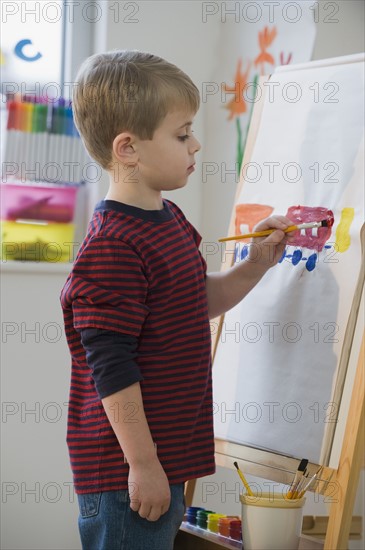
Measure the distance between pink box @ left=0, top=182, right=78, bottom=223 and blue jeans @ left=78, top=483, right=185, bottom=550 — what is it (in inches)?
42.0

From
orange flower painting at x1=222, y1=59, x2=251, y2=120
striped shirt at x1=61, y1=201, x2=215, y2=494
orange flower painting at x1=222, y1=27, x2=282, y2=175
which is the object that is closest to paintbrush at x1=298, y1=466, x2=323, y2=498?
striped shirt at x1=61, y1=201, x2=215, y2=494

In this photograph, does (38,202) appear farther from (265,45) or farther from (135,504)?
(135,504)

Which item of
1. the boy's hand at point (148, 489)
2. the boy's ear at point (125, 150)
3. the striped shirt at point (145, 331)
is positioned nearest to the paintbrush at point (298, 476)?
the striped shirt at point (145, 331)

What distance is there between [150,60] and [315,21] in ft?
3.16

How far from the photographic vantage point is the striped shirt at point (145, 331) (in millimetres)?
1137

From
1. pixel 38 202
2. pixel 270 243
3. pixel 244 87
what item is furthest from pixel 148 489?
pixel 244 87

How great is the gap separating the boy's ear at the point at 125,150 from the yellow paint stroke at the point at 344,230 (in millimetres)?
415

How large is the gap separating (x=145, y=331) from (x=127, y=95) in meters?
0.36

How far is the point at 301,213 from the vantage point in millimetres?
1488

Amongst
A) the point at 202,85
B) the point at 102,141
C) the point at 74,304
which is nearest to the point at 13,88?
the point at 202,85

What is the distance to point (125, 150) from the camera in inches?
47.7

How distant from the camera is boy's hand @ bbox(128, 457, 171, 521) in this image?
1128 mm

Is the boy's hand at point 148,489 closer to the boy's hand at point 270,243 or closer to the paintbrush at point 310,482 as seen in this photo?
the paintbrush at point 310,482

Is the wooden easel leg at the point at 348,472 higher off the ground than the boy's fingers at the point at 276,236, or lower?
lower
